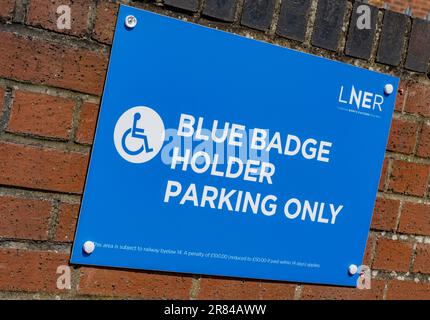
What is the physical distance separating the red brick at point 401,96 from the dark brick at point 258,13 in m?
0.53

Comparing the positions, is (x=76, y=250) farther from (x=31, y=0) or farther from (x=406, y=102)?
(x=406, y=102)

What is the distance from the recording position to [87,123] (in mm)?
1844

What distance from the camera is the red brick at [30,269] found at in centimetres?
180

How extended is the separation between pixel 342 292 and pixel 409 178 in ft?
1.45

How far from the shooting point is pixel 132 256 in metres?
1.91

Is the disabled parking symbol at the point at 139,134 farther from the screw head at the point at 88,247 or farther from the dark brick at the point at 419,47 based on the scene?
the dark brick at the point at 419,47

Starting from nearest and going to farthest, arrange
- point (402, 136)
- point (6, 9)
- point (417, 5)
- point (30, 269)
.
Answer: point (6, 9) < point (30, 269) < point (402, 136) < point (417, 5)

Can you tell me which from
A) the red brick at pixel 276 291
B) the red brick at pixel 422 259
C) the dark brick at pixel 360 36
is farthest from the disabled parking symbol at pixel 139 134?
the red brick at pixel 422 259

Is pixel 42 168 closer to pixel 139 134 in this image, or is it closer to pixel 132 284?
pixel 139 134

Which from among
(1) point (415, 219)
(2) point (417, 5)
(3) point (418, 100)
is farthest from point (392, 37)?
Answer: (2) point (417, 5)

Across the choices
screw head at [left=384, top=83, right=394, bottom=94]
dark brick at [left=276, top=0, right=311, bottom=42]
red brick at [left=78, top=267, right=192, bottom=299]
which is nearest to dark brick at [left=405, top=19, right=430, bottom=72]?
screw head at [left=384, top=83, right=394, bottom=94]
